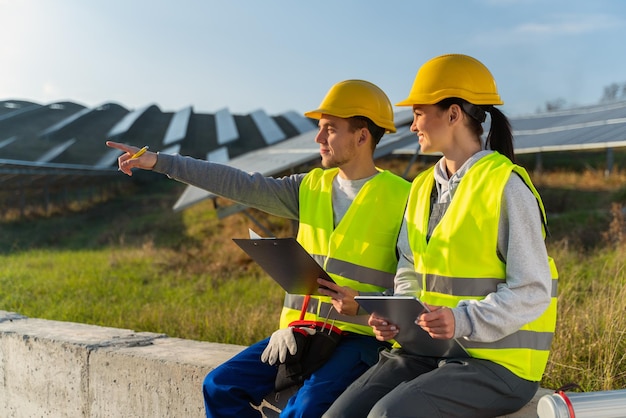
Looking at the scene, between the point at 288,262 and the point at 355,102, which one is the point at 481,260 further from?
the point at 355,102

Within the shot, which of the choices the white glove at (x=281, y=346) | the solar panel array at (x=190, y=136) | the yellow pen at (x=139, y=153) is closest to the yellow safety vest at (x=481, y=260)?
the white glove at (x=281, y=346)

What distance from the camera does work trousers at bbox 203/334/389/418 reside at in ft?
9.41

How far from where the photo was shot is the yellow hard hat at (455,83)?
261 centimetres

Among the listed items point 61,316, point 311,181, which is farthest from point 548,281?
point 61,316

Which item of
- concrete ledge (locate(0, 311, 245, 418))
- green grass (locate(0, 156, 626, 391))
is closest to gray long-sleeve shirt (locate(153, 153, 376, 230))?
concrete ledge (locate(0, 311, 245, 418))

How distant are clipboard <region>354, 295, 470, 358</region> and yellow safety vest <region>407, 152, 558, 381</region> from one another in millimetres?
93

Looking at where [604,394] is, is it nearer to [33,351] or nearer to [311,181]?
[311,181]

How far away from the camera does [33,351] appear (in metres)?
4.54

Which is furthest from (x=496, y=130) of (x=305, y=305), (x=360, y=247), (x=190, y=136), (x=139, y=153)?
(x=190, y=136)

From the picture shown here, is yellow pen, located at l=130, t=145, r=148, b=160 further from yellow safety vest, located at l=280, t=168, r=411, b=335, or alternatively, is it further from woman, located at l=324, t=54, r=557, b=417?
woman, located at l=324, t=54, r=557, b=417

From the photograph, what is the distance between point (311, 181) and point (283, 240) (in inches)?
37.5

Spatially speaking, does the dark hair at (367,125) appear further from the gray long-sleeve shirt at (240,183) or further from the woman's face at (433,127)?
the woman's face at (433,127)

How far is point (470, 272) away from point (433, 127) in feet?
1.94

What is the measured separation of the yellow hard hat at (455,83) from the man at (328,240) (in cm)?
68
